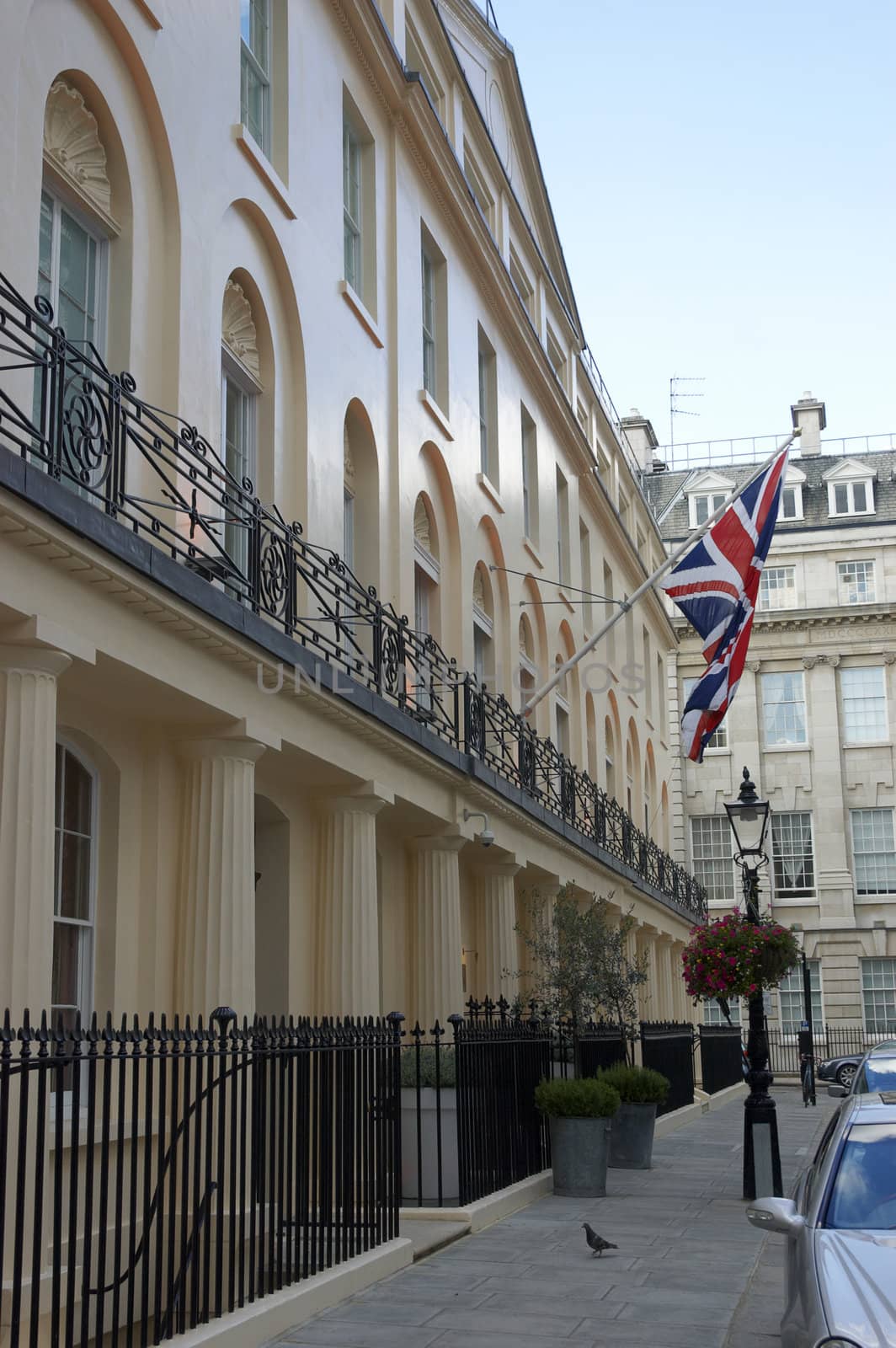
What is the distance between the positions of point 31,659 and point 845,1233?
208 inches

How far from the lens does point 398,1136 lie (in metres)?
11.5

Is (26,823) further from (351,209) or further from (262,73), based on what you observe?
(351,209)

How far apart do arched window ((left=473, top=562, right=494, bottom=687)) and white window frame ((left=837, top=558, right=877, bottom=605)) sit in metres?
34.6

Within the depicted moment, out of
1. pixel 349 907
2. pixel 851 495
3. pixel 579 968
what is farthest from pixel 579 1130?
pixel 851 495

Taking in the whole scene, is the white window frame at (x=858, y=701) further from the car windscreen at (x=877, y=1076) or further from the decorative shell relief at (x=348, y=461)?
the car windscreen at (x=877, y=1076)

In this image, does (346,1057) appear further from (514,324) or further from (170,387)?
(514,324)

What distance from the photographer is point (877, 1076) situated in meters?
14.1

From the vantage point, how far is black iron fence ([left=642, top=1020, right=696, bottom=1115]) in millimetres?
24812

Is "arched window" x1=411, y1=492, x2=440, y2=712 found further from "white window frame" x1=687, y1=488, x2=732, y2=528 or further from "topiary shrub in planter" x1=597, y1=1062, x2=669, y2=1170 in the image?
"white window frame" x1=687, y1=488, x2=732, y2=528

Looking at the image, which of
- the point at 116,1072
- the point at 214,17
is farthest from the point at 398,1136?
the point at 214,17

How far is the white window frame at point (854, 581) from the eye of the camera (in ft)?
183

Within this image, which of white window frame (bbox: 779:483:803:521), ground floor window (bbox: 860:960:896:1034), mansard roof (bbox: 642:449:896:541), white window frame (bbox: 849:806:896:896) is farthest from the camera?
white window frame (bbox: 779:483:803:521)

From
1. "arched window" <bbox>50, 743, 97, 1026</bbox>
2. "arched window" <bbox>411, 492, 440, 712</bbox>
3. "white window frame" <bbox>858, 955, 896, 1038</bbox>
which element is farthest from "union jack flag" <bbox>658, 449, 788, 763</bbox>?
"white window frame" <bbox>858, 955, 896, 1038</bbox>

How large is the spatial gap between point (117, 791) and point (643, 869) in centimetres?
2391
